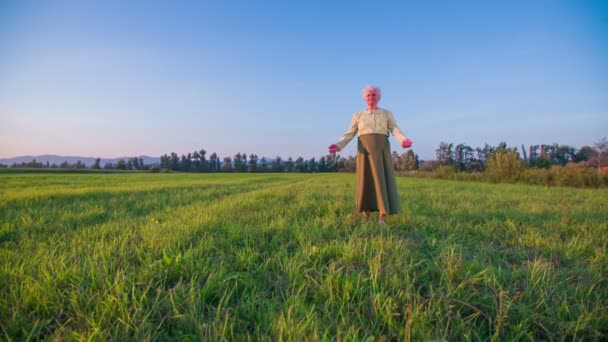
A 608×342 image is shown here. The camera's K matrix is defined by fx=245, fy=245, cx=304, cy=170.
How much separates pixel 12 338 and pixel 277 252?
1794 millimetres

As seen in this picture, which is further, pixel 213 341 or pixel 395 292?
pixel 395 292

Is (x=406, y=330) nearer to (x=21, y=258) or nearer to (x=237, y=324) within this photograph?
(x=237, y=324)

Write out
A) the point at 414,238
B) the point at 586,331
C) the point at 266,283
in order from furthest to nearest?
the point at 414,238, the point at 266,283, the point at 586,331

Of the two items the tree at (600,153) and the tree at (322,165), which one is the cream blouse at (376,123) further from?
the tree at (322,165)

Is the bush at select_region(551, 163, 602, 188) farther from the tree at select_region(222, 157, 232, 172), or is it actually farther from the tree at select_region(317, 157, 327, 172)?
the tree at select_region(222, 157, 232, 172)

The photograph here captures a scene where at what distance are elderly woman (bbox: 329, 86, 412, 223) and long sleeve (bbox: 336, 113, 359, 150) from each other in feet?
0.15

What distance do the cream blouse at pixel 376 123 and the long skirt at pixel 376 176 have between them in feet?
0.31

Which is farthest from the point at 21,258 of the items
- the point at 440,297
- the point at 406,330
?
the point at 440,297

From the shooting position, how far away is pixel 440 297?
5.27 feet

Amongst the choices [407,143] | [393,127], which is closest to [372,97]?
[393,127]

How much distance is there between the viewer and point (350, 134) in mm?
4102

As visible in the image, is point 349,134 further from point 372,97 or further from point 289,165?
point 289,165

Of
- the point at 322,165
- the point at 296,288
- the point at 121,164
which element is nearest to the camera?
the point at 296,288

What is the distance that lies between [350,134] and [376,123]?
1.54 feet
